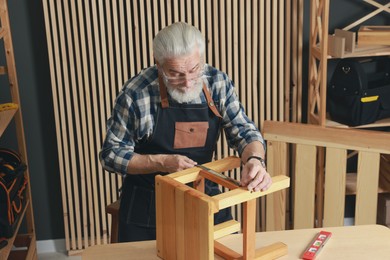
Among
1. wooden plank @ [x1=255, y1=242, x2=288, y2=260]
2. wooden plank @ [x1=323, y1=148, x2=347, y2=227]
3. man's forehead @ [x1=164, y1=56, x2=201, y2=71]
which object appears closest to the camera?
wooden plank @ [x1=255, y1=242, x2=288, y2=260]

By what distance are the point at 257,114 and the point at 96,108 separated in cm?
106

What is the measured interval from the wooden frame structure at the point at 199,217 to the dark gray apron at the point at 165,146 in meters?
0.46

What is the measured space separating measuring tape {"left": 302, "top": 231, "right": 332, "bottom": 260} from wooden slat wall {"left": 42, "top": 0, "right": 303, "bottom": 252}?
183cm

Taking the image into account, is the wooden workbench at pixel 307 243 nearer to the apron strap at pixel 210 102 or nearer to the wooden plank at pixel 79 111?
the apron strap at pixel 210 102

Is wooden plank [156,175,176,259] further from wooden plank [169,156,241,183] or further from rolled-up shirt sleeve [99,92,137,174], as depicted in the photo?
rolled-up shirt sleeve [99,92,137,174]

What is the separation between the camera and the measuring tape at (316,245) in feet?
6.34

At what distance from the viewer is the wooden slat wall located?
11.8 feet

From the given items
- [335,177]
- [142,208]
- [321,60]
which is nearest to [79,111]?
[142,208]

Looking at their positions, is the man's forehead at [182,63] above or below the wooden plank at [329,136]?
above

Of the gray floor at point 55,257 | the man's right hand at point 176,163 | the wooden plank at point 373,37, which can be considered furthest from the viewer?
the gray floor at point 55,257

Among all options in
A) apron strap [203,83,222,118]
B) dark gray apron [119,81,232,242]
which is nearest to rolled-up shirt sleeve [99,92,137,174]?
dark gray apron [119,81,232,242]

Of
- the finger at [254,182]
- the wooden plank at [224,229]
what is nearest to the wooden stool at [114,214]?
the wooden plank at [224,229]

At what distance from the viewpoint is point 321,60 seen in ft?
11.1

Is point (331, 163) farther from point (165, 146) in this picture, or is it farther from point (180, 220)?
point (180, 220)
